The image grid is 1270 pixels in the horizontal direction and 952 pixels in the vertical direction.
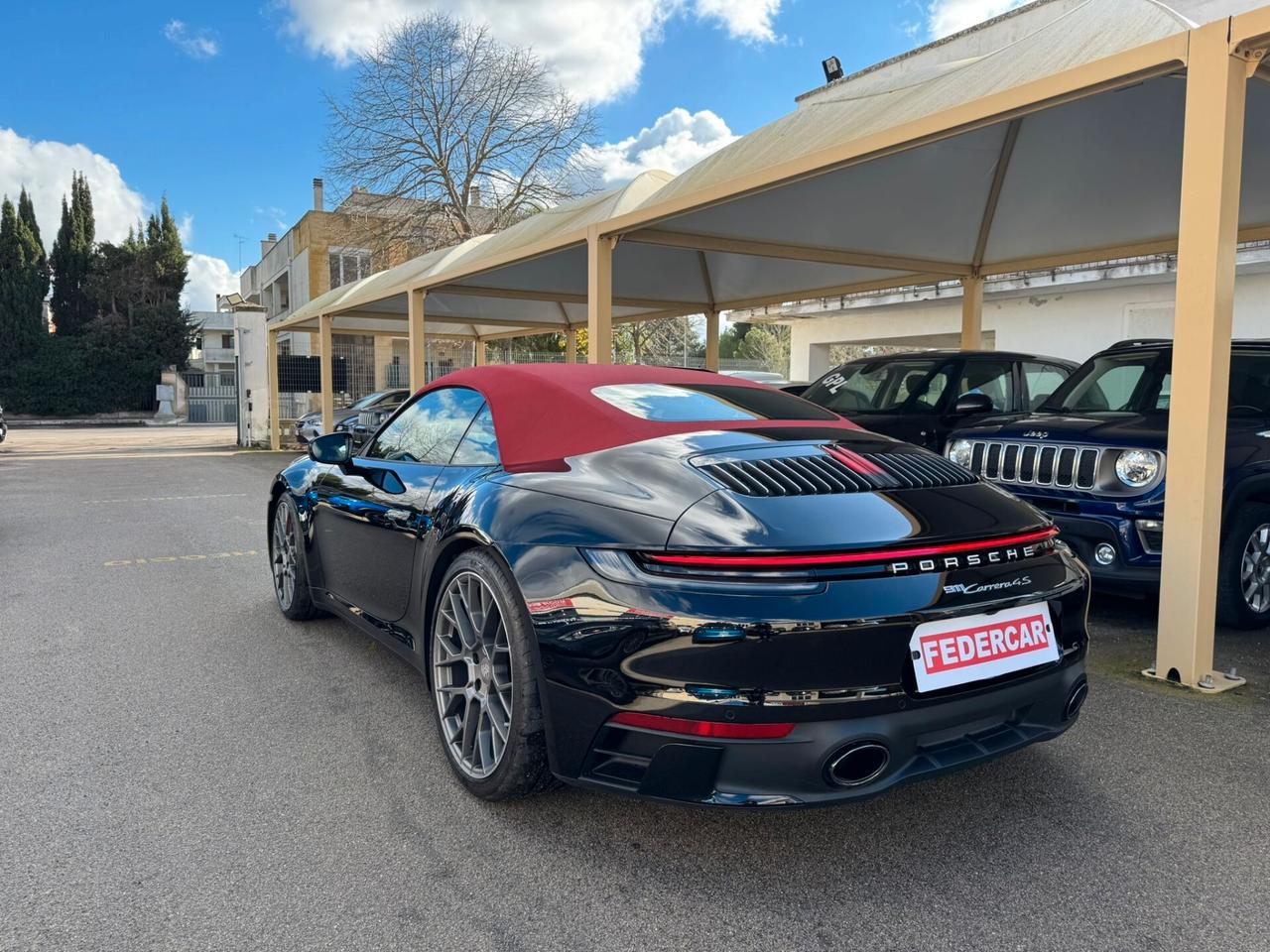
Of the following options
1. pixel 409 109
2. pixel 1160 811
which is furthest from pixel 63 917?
pixel 409 109

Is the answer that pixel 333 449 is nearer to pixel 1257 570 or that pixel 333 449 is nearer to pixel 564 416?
pixel 564 416

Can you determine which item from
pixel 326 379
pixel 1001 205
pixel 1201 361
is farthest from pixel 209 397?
pixel 1201 361

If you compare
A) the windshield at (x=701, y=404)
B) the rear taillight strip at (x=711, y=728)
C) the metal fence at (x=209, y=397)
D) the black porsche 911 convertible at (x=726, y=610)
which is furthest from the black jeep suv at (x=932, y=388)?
the metal fence at (x=209, y=397)

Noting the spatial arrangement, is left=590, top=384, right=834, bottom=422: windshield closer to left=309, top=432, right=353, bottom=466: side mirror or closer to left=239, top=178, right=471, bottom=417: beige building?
left=309, top=432, right=353, bottom=466: side mirror

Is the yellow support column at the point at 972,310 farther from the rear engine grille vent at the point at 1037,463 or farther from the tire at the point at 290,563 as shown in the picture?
the tire at the point at 290,563

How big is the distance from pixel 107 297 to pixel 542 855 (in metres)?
41.7

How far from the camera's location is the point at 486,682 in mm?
2770

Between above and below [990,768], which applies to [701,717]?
above

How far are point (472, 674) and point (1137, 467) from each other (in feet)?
11.6

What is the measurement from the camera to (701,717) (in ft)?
7.04

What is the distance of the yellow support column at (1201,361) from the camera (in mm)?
3643

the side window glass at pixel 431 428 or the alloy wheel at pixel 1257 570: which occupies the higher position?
the side window glass at pixel 431 428

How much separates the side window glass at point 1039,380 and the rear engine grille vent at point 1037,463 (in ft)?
9.03

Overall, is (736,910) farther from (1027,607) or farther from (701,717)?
(1027,607)
